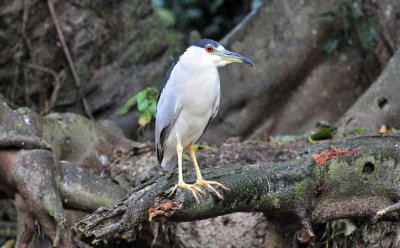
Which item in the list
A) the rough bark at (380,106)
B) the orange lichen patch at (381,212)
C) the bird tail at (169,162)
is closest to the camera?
the orange lichen patch at (381,212)

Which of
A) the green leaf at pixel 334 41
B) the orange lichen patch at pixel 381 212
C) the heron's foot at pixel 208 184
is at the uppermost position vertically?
the green leaf at pixel 334 41

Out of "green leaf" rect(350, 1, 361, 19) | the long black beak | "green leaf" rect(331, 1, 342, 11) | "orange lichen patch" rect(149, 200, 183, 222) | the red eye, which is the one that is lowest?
"orange lichen patch" rect(149, 200, 183, 222)

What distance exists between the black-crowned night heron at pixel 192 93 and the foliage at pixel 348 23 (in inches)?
132

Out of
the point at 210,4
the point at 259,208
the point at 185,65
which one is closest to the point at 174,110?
the point at 185,65

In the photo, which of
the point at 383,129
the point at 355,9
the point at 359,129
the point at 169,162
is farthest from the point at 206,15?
the point at 169,162

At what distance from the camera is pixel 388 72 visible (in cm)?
588

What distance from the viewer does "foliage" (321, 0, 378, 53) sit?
665 cm

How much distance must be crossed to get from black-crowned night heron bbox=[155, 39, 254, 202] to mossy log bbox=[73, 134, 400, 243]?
0.35m

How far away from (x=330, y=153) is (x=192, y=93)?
100 cm

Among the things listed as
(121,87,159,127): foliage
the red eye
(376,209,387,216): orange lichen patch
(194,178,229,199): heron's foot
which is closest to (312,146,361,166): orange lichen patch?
(376,209,387,216): orange lichen patch

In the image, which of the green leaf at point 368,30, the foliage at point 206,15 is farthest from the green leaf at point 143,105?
the foliage at point 206,15

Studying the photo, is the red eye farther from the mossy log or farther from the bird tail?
the bird tail

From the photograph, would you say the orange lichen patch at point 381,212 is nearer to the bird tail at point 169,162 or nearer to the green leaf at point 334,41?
the bird tail at point 169,162

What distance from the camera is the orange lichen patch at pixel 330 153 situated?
355 centimetres
